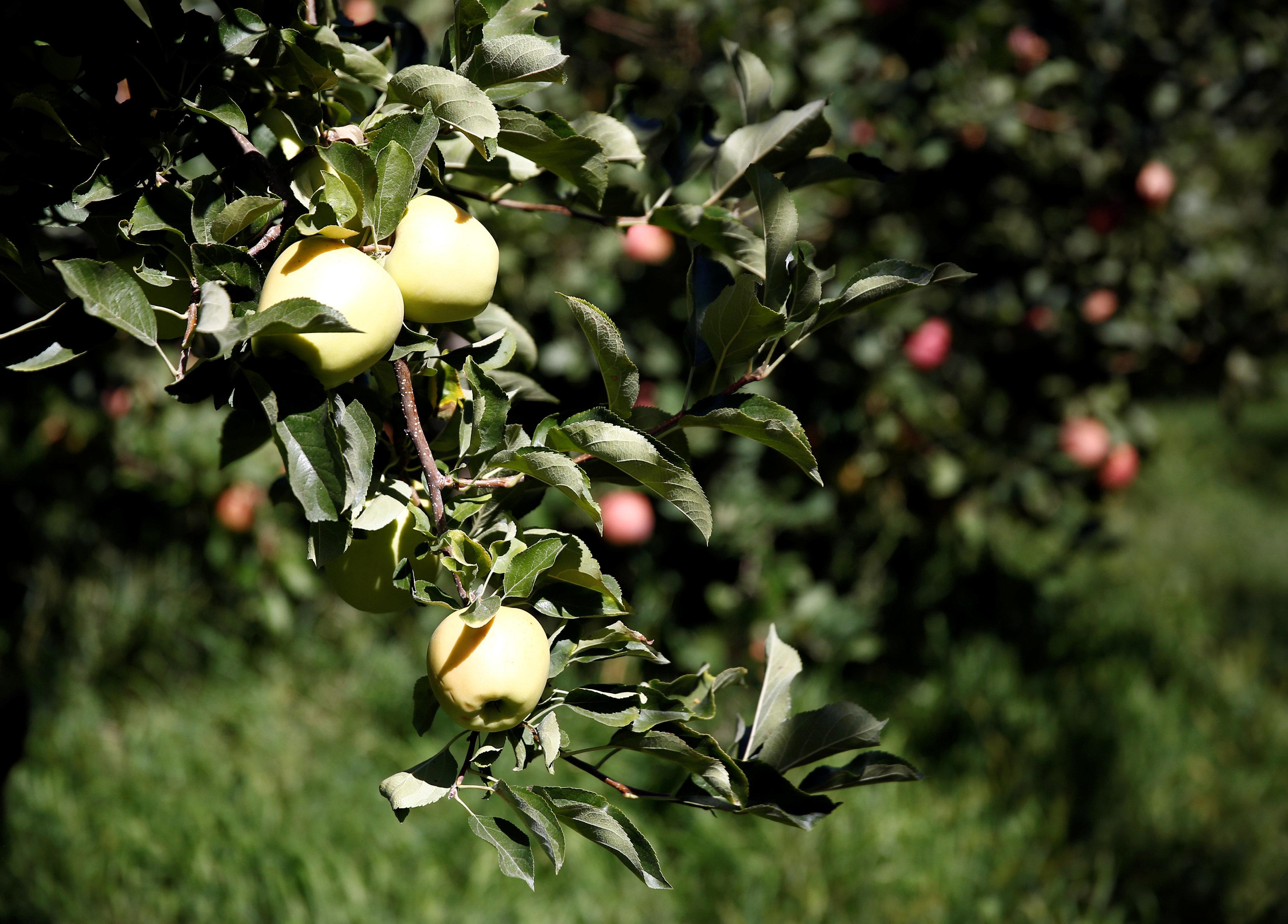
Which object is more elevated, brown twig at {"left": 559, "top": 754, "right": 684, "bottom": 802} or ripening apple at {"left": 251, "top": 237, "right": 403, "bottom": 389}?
ripening apple at {"left": 251, "top": 237, "right": 403, "bottom": 389}

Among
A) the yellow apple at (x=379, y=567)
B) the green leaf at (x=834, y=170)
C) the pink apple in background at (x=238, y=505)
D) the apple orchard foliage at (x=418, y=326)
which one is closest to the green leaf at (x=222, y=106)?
the apple orchard foliage at (x=418, y=326)

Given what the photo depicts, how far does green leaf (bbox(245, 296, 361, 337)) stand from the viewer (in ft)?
1.19

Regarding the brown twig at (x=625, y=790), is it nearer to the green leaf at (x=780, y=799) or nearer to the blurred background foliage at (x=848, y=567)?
the green leaf at (x=780, y=799)

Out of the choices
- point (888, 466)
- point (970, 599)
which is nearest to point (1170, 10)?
point (888, 466)

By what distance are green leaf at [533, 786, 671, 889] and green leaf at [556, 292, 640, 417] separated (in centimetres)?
Answer: 19

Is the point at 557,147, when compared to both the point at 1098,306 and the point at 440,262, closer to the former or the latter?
the point at 440,262

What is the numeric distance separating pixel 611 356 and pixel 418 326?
0.43ft

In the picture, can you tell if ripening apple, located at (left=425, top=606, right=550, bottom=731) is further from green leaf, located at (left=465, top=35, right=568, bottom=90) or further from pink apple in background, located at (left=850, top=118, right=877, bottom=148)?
pink apple in background, located at (left=850, top=118, right=877, bottom=148)

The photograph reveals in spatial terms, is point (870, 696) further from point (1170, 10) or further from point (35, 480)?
point (35, 480)

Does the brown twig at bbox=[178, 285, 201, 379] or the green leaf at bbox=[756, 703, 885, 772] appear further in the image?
the green leaf at bbox=[756, 703, 885, 772]

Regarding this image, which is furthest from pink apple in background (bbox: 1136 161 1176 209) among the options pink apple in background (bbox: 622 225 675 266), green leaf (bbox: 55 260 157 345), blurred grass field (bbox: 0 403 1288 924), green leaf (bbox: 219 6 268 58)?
green leaf (bbox: 55 260 157 345)

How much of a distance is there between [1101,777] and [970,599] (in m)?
0.58

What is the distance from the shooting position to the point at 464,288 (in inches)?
18.1

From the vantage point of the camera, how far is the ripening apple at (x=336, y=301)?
41 centimetres
